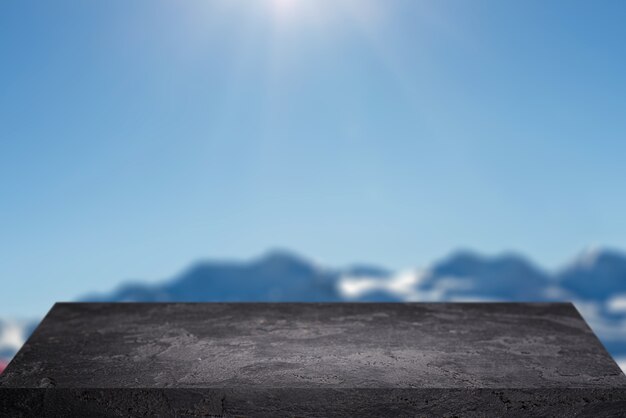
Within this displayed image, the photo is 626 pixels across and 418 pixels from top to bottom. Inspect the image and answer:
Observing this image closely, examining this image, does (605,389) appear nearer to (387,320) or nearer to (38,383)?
(387,320)

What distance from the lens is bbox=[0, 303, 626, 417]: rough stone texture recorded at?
6.93 feet

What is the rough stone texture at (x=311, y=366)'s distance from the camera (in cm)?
211

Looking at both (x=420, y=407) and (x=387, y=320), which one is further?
(x=387, y=320)

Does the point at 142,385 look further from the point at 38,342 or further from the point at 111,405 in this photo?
the point at 38,342

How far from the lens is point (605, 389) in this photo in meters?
2.17

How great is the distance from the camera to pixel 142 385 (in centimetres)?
214

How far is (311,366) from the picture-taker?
226cm

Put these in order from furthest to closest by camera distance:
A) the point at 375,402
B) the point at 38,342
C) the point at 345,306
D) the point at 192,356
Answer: the point at 345,306 < the point at 38,342 < the point at 192,356 < the point at 375,402

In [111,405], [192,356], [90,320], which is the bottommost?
[111,405]

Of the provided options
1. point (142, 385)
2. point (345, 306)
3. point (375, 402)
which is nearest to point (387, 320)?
point (345, 306)

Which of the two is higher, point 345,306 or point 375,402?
point 345,306

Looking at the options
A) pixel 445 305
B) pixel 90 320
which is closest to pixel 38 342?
pixel 90 320

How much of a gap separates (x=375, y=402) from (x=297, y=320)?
2.39ft

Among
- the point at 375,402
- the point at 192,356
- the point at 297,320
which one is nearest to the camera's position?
the point at 375,402
